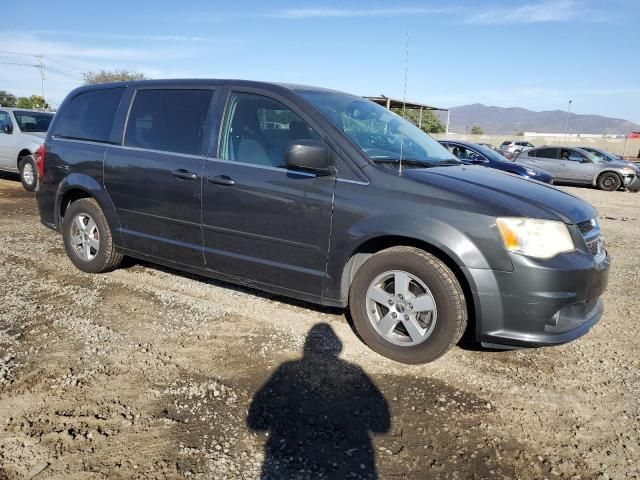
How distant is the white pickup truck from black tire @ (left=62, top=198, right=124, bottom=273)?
6508 millimetres

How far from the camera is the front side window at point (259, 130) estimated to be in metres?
3.68

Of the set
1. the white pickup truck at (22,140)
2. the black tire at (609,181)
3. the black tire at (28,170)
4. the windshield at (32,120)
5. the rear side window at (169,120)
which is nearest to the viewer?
the rear side window at (169,120)

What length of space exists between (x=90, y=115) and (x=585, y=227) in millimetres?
4463

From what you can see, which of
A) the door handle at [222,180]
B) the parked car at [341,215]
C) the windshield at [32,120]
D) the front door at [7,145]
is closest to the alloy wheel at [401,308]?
the parked car at [341,215]

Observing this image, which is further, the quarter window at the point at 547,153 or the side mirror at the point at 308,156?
the quarter window at the point at 547,153

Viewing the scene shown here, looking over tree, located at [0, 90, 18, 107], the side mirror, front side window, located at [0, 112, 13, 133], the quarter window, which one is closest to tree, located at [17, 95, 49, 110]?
tree, located at [0, 90, 18, 107]

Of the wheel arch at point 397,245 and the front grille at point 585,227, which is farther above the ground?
the front grille at point 585,227

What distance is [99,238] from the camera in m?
4.83

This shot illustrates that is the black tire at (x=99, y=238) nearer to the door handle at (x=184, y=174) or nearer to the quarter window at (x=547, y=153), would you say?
the door handle at (x=184, y=174)

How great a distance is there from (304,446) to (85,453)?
1035 millimetres

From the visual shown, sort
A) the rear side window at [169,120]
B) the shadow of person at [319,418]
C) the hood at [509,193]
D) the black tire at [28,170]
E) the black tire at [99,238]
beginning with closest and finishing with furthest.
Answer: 1. the shadow of person at [319,418]
2. the hood at [509,193]
3. the rear side window at [169,120]
4. the black tire at [99,238]
5. the black tire at [28,170]

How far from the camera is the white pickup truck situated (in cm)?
1067

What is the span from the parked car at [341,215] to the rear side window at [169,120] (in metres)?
0.01

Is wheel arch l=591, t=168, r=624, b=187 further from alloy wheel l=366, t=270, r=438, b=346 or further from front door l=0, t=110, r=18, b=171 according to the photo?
front door l=0, t=110, r=18, b=171
